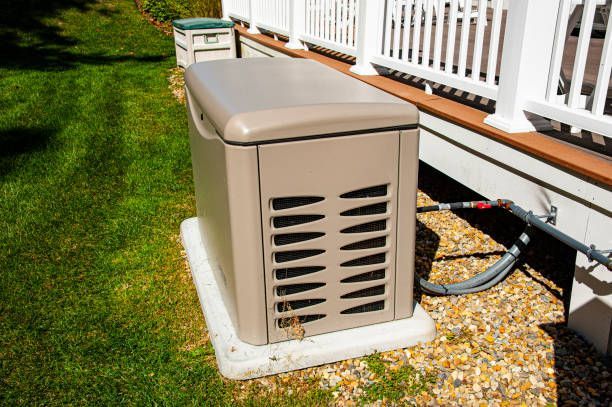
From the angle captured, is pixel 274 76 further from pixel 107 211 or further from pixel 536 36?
pixel 107 211

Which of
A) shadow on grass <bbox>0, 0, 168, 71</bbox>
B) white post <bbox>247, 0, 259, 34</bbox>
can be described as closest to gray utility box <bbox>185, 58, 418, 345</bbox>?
white post <bbox>247, 0, 259, 34</bbox>

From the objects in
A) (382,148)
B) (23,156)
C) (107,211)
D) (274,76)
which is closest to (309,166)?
(382,148)

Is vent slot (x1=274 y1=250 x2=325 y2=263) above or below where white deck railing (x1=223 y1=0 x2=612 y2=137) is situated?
below

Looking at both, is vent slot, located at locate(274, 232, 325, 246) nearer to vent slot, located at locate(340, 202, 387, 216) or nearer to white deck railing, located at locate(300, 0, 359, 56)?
vent slot, located at locate(340, 202, 387, 216)

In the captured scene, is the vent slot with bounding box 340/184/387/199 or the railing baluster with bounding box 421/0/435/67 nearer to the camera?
the vent slot with bounding box 340/184/387/199

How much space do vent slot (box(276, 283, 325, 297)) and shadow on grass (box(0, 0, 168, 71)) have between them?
774cm

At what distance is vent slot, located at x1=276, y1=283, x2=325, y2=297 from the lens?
2678 millimetres

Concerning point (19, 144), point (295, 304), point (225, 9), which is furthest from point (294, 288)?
point (225, 9)

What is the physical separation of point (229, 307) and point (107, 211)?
201cm

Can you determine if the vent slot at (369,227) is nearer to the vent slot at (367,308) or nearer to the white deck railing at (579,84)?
the vent slot at (367,308)

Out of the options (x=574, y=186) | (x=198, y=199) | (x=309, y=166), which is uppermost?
(x=309, y=166)

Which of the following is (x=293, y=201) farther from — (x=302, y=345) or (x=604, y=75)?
(x=604, y=75)

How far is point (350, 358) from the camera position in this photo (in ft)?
9.11

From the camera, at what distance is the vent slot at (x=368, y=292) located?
281 cm
